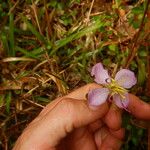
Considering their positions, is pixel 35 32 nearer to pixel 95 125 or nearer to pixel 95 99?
pixel 95 125

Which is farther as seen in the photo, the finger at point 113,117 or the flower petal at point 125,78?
the finger at point 113,117

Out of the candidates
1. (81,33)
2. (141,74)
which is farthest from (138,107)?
(81,33)

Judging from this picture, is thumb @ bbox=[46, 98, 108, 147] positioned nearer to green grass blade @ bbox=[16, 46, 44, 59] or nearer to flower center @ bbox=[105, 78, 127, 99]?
flower center @ bbox=[105, 78, 127, 99]

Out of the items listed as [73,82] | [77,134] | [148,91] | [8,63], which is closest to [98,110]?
[77,134]

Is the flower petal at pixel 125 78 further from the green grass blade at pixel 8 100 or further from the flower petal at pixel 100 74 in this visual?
the green grass blade at pixel 8 100

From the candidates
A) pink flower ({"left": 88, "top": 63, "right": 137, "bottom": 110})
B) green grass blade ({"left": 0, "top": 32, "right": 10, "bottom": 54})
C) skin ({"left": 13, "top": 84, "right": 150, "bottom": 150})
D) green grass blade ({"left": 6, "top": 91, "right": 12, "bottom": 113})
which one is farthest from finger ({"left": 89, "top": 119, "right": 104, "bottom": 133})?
green grass blade ({"left": 0, "top": 32, "right": 10, "bottom": 54})

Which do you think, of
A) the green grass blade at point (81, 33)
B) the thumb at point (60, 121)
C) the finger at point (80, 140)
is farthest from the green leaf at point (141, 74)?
the thumb at point (60, 121)
